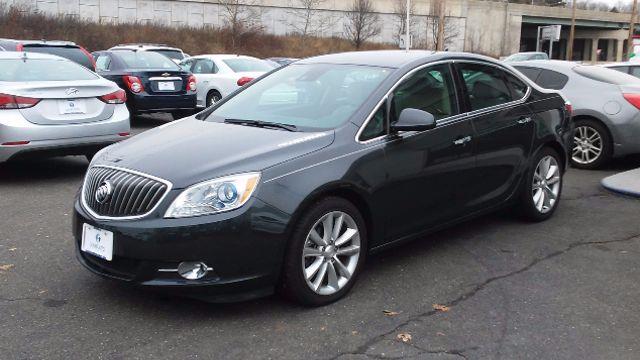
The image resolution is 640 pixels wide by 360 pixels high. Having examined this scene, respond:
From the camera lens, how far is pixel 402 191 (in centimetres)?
428

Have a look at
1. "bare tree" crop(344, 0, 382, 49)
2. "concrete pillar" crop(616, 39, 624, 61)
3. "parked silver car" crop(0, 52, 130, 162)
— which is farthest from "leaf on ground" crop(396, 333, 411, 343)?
"concrete pillar" crop(616, 39, 624, 61)

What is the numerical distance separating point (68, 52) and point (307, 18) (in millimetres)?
Answer: 51512

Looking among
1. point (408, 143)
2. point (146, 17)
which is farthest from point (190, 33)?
point (408, 143)

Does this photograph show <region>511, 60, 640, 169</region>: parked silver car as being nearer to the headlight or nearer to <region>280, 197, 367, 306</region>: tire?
<region>280, 197, 367, 306</region>: tire

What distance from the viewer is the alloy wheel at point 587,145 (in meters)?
8.39

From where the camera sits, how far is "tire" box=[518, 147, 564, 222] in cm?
558

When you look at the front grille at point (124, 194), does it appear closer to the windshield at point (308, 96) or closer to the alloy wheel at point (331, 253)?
the alloy wheel at point (331, 253)

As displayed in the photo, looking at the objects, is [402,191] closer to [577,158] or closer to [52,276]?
[52,276]

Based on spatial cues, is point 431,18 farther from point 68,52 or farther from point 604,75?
point 604,75

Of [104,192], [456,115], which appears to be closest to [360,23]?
[456,115]

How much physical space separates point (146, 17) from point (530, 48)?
61.8 m

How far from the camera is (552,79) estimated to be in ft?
29.3

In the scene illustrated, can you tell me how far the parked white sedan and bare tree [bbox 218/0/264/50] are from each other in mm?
40026

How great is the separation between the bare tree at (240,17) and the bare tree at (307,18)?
398 cm
